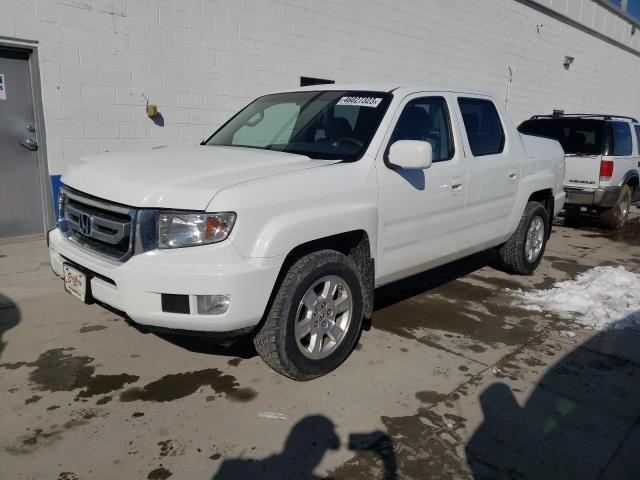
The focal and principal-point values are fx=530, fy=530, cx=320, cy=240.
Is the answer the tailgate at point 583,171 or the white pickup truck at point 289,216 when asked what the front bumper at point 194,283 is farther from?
the tailgate at point 583,171

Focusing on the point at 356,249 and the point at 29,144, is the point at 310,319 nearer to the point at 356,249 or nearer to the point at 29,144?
the point at 356,249

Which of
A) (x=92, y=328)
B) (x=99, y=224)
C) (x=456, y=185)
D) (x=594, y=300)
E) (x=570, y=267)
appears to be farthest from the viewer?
(x=570, y=267)

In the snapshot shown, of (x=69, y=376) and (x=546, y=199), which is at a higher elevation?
(x=546, y=199)

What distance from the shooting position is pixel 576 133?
8.48 meters

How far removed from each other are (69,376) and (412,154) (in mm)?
2613

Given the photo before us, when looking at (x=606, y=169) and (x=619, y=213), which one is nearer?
(x=606, y=169)

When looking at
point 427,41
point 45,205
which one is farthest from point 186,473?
point 427,41

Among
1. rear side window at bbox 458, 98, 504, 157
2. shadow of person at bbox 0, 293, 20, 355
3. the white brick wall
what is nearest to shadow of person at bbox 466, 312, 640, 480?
rear side window at bbox 458, 98, 504, 157

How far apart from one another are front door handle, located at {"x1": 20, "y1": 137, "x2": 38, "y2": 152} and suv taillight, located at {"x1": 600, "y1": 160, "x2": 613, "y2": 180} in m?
7.82

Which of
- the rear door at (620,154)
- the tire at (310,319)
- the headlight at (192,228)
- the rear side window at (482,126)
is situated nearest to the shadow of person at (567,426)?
the tire at (310,319)

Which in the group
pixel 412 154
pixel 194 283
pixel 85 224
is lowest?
pixel 194 283

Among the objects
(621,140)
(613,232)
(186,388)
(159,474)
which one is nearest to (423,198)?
(186,388)

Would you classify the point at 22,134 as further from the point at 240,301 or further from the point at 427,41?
the point at 427,41

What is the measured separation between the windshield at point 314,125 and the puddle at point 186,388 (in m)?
1.58
